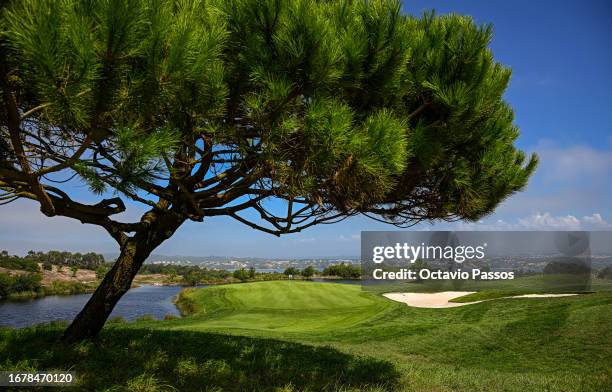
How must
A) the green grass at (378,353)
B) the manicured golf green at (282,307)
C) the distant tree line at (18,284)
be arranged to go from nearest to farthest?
the green grass at (378,353) → the manicured golf green at (282,307) → the distant tree line at (18,284)

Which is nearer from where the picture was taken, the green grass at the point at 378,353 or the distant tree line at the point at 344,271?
Answer: the green grass at the point at 378,353

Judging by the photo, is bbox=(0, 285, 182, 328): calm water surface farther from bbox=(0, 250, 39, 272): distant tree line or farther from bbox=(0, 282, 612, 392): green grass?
bbox=(0, 250, 39, 272): distant tree line

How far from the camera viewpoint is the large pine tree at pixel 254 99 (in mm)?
2670

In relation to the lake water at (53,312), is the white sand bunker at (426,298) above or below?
above

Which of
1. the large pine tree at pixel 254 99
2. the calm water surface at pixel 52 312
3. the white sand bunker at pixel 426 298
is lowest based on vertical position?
the calm water surface at pixel 52 312

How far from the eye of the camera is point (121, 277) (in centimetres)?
573

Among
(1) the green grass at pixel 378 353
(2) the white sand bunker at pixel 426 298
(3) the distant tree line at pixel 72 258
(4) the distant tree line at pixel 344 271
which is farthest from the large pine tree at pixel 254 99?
(3) the distant tree line at pixel 72 258

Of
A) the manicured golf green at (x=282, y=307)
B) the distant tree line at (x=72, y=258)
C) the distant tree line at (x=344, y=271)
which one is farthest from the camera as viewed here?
the distant tree line at (x=72, y=258)

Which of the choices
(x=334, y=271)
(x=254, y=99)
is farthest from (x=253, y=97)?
(x=334, y=271)

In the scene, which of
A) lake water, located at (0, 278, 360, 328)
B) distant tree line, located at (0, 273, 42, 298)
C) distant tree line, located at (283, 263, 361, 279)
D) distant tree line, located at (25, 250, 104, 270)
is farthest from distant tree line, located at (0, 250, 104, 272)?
distant tree line, located at (283, 263, 361, 279)

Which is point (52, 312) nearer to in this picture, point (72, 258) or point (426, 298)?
point (426, 298)

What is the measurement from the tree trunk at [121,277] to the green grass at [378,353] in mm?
267

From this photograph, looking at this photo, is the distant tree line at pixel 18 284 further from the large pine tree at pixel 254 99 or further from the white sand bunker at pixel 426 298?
the large pine tree at pixel 254 99

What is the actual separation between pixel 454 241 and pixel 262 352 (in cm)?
1973
